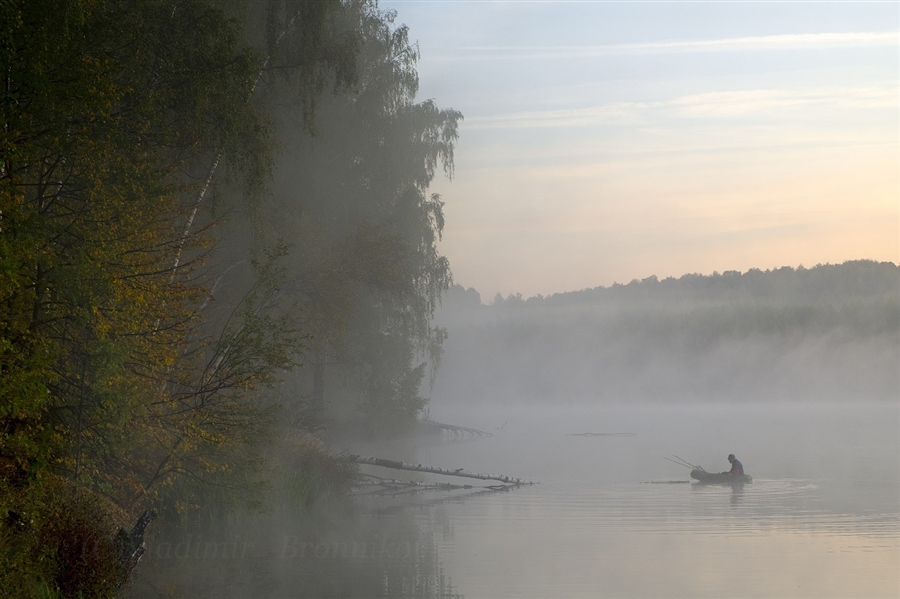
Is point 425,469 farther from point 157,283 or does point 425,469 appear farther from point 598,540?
point 157,283

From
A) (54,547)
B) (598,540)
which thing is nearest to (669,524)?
(598,540)

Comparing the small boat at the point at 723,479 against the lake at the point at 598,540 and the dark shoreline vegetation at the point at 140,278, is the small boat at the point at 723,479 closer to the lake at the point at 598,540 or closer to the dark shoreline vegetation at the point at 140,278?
the lake at the point at 598,540

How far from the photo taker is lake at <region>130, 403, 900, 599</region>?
15.1m

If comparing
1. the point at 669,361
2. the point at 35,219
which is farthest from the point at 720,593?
the point at 669,361

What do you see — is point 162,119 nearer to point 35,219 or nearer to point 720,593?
point 35,219

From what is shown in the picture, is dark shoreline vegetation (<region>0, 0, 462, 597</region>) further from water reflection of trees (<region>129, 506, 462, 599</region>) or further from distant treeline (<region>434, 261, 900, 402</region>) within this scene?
distant treeline (<region>434, 261, 900, 402</region>)

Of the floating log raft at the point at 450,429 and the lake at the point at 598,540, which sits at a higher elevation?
the lake at the point at 598,540

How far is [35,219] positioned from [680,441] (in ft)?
132

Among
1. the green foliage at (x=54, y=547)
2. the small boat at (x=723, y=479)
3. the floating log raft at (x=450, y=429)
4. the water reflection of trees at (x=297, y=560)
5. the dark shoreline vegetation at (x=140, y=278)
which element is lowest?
the floating log raft at (x=450, y=429)

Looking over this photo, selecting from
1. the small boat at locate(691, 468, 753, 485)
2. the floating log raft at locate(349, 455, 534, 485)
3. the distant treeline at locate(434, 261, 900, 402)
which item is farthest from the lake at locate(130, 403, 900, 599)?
the distant treeline at locate(434, 261, 900, 402)

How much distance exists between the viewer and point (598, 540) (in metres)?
19.0

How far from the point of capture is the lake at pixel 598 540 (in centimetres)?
1508

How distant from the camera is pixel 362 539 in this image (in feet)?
63.1

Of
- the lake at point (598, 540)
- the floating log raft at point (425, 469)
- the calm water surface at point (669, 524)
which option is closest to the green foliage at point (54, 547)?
the lake at point (598, 540)
